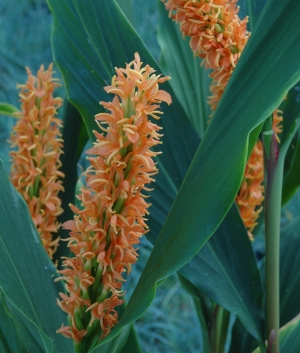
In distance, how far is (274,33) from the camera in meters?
0.50

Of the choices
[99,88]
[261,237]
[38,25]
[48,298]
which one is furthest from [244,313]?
[38,25]

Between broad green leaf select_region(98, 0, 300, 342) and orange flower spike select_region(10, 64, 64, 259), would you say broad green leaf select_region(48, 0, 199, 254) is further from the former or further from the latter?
broad green leaf select_region(98, 0, 300, 342)

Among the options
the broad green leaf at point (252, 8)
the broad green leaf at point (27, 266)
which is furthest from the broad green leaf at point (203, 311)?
the broad green leaf at point (252, 8)

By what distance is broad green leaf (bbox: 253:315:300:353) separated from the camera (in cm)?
69

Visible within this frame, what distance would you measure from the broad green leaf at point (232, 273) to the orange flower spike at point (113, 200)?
0.74ft

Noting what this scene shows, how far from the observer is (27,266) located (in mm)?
590

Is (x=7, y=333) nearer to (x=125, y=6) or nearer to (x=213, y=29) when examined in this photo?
(x=213, y=29)

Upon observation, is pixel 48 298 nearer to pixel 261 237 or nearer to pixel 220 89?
pixel 220 89

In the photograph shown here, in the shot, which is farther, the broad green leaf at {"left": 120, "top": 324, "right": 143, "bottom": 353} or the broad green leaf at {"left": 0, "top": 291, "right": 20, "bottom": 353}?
the broad green leaf at {"left": 120, "top": 324, "right": 143, "bottom": 353}

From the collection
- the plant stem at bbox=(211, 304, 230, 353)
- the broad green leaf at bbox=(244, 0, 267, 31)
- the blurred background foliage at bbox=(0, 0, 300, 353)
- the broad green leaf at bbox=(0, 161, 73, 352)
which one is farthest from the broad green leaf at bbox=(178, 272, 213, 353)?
the blurred background foliage at bbox=(0, 0, 300, 353)

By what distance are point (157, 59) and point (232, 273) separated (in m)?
1.72

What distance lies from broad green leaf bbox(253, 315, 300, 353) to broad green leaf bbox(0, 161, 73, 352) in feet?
0.86

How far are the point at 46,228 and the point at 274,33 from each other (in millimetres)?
342

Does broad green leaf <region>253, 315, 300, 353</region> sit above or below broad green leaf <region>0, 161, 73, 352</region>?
below
